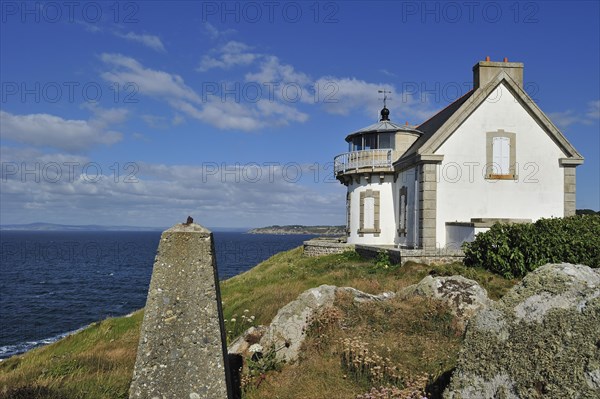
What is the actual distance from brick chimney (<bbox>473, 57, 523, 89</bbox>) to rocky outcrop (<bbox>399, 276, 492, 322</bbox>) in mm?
14489

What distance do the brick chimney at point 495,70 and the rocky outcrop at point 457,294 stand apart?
14.5 m

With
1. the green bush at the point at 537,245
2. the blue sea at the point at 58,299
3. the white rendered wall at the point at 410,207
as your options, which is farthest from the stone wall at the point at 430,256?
the blue sea at the point at 58,299

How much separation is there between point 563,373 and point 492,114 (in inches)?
736

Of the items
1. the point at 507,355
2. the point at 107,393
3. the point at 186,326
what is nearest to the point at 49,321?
the point at 107,393

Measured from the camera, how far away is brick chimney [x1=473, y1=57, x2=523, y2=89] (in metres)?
21.8

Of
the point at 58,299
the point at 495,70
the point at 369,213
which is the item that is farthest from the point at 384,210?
the point at 58,299

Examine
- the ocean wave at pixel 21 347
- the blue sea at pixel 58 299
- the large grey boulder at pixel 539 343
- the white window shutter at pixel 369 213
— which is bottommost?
the blue sea at pixel 58 299

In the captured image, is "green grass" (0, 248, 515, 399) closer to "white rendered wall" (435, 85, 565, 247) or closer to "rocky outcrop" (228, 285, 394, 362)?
"rocky outcrop" (228, 285, 394, 362)

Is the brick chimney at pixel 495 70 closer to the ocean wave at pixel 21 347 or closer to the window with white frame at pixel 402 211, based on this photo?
the window with white frame at pixel 402 211

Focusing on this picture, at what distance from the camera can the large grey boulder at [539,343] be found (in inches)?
174

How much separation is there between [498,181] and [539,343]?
17.8 meters

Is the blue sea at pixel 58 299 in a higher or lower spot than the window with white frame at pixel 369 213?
lower

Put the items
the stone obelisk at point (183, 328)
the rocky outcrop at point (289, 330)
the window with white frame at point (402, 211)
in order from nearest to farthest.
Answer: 1. the stone obelisk at point (183, 328)
2. the rocky outcrop at point (289, 330)
3. the window with white frame at point (402, 211)

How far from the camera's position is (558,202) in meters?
21.2
